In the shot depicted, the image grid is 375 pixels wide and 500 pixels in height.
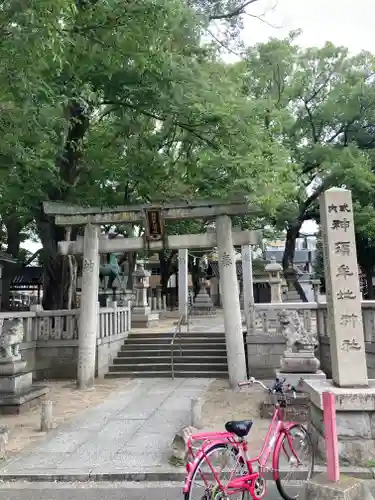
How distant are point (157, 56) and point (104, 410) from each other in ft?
24.4

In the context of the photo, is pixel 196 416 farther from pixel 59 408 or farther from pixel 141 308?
pixel 141 308

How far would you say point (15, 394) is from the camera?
30.1 feet

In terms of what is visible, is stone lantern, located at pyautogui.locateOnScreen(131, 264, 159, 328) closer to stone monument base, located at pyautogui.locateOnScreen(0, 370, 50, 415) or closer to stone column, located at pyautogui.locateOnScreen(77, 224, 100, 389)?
stone column, located at pyautogui.locateOnScreen(77, 224, 100, 389)

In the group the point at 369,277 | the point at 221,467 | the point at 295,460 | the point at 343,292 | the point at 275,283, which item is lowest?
the point at 295,460

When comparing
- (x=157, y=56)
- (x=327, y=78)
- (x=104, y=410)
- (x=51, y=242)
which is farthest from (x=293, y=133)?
(x=104, y=410)

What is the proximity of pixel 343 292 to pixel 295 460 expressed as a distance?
2.39 m

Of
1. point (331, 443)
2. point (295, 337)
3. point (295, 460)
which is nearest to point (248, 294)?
point (295, 337)

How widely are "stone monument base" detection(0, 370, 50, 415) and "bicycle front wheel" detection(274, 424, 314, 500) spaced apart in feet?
19.8

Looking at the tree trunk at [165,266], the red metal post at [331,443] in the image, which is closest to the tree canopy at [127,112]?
the red metal post at [331,443]

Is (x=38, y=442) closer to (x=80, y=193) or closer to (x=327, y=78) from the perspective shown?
(x=80, y=193)

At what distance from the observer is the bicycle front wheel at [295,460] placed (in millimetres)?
5121

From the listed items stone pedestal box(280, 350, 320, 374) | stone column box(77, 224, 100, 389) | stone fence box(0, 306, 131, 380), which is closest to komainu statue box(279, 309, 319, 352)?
stone pedestal box(280, 350, 320, 374)

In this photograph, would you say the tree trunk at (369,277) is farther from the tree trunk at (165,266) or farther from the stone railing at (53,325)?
the stone railing at (53,325)

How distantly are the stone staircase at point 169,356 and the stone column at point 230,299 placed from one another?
61.8 inches
